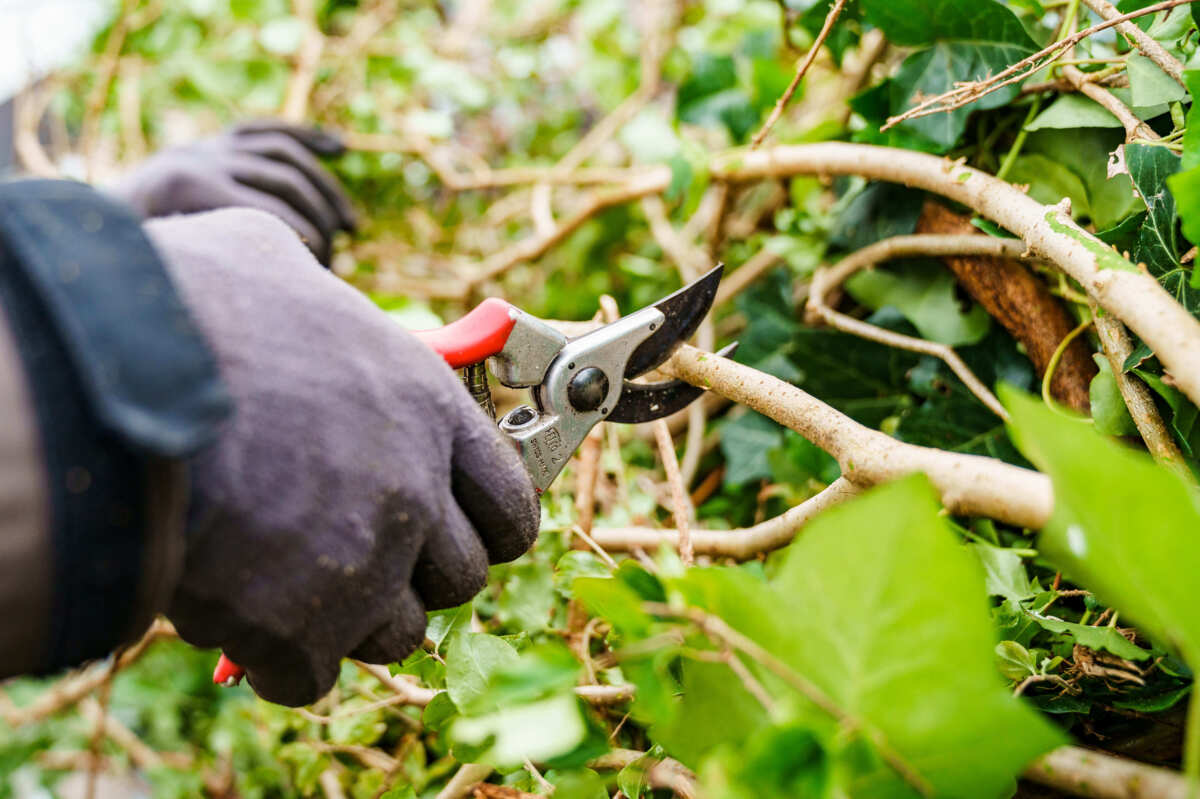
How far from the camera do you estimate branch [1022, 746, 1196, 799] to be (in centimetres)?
36

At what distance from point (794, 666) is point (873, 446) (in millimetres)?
181

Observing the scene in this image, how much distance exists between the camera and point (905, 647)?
1.11 ft

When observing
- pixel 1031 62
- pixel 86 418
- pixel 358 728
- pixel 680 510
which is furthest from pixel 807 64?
pixel 358 728

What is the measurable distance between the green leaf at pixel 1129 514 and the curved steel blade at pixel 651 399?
0.35 metres

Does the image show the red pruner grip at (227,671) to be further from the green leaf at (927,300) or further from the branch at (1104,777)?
the green leaf at (927,300)

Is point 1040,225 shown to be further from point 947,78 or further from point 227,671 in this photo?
point 227,671

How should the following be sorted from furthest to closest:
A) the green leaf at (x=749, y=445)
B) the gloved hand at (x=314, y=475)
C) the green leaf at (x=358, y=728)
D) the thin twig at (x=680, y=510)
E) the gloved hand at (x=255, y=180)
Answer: the gloved hand at (x=255, y=180), the green leaf at (x=749, y=445), the green leaf at (x=358, y=728), the thin twig at (x=680, y=510), the gloved hand at (x=314, y=475)

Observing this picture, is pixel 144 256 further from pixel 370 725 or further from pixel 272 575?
pixel 370 725

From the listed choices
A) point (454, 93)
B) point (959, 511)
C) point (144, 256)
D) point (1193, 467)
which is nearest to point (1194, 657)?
point (959, 511)

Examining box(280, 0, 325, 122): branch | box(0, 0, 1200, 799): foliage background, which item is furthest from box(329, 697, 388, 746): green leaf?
box(280, 0, 325, 122): branch

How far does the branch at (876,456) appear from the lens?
40 centimetres

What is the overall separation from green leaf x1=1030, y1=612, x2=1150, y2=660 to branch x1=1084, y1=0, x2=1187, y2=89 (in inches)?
16.5

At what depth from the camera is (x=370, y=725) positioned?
765 millimetres

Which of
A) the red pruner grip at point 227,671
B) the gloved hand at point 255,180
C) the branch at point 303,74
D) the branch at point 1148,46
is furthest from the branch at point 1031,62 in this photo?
the branch at point 303,74
